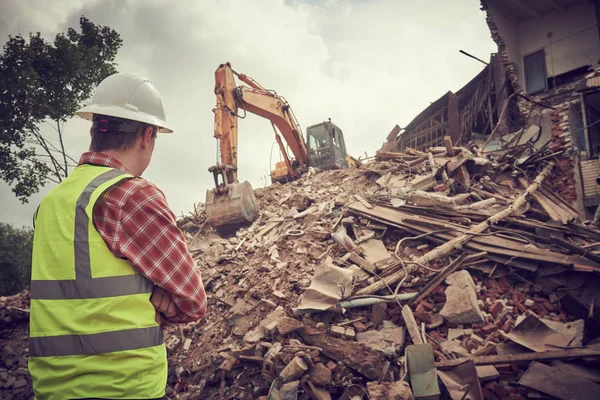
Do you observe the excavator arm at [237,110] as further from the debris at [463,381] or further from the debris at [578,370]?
the debris at [578,370]

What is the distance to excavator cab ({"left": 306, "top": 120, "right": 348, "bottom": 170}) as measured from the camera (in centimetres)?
1234

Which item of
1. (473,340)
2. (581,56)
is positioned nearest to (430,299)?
(473,340)

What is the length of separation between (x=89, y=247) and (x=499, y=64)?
15044 mm

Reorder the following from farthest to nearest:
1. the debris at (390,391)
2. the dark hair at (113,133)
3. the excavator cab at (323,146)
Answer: the excavator cab at (323,146) → the debris at (390,391) → the dark hair at (113,133)

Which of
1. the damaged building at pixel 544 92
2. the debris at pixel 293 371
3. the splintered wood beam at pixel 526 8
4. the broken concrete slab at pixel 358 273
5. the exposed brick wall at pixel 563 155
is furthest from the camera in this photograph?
the splintered wood beam at pixel 526 8

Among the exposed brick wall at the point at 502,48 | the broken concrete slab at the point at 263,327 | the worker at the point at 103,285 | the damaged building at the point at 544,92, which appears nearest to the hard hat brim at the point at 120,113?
the worker at the point at 103,285

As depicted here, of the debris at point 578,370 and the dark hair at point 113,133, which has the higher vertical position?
the dark hair at point 113,133

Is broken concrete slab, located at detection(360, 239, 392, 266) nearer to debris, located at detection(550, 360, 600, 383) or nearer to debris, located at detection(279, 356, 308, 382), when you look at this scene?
debris, located at detection(279, 356, 308, 382)

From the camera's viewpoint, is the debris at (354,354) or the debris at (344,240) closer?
the debris at (354,354)

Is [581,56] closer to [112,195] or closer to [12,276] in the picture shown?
[112,195]

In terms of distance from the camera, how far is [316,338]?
3.64 metres

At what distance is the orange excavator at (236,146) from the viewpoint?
7.90 m

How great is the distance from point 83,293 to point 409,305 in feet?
12.1

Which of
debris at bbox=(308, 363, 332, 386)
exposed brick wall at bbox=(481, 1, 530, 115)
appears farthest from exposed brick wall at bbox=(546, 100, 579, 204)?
debris at bbox=(308, 363, 332, 386)
